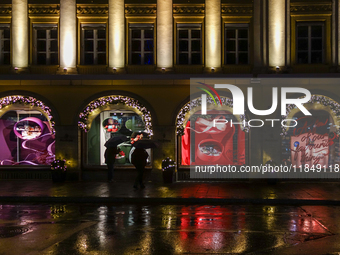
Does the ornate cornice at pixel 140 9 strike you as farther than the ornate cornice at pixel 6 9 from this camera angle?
No

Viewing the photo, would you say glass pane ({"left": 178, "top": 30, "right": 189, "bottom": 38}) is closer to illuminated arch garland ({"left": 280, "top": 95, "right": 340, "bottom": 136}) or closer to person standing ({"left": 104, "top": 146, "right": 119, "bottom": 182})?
illuminated arch garland ({"left": 280, "top": 95, "right": 340, "bottom": 136})

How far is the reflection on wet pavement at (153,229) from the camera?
728 cm

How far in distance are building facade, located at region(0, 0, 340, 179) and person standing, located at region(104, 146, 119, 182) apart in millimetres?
1025

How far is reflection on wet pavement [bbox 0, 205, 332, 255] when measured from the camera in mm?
7277

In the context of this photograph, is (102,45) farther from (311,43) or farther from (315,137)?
(315,137)

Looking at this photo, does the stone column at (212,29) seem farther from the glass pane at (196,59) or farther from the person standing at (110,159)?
the person standing at (110,159)

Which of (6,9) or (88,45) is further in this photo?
(88,45)

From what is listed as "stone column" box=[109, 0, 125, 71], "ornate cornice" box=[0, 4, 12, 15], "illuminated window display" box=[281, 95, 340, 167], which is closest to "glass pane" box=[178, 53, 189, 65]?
"stone column" box=[109, 0, 125, 71]

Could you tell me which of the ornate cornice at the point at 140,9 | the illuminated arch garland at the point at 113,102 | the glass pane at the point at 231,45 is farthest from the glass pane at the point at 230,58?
the illuminated arch garland at the point at 113,102

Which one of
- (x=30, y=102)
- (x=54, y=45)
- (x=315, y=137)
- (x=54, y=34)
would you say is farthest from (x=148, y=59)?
(x=315, y=137)

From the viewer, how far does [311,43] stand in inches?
752

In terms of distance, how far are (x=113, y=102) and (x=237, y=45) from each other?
632cm

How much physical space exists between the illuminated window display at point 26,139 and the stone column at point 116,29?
4450 millimetres

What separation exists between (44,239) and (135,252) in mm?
2022
